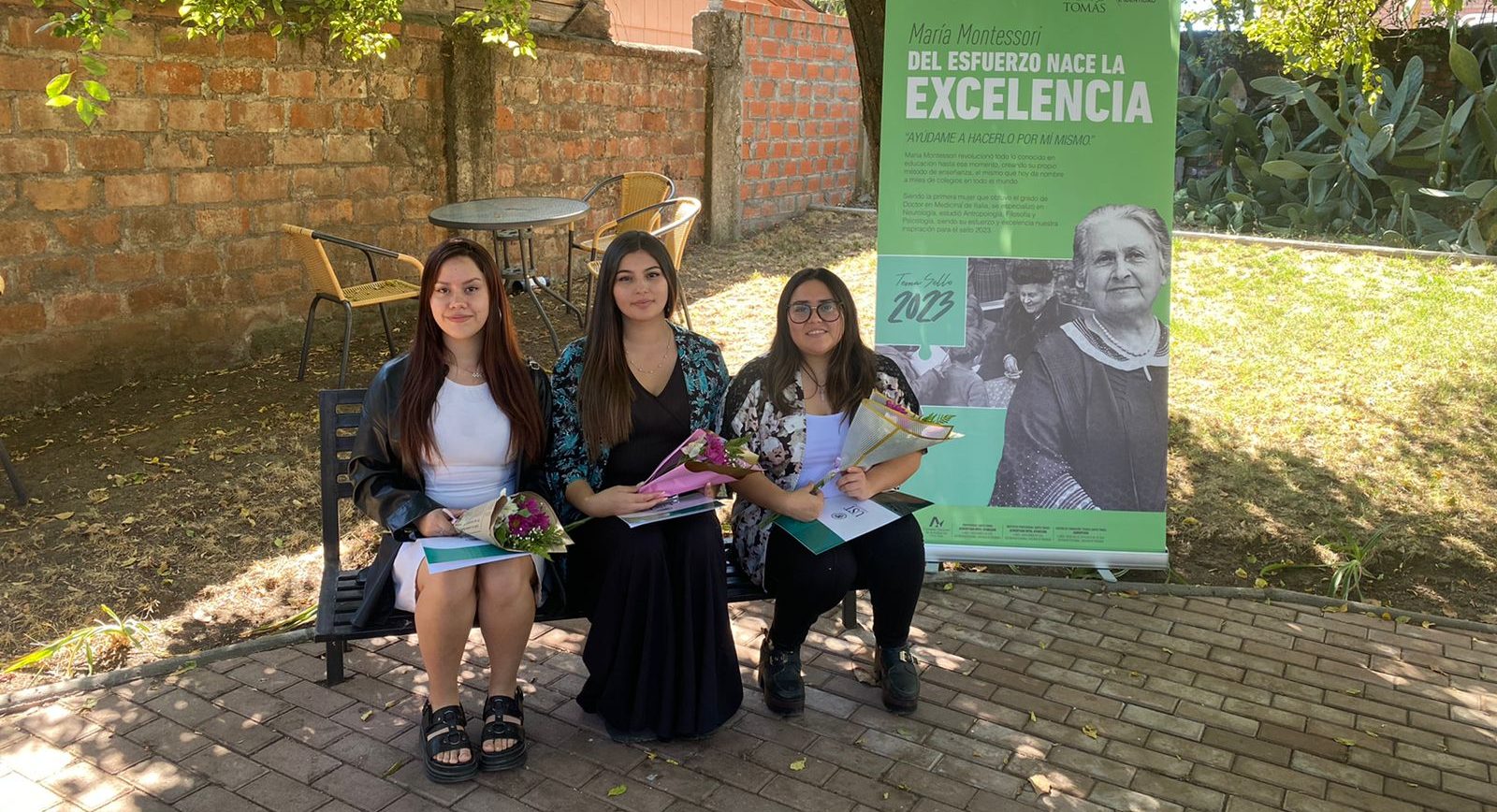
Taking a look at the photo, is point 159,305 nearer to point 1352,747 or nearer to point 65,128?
point 65,128

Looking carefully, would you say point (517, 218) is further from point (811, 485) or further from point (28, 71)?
point (811, 485)

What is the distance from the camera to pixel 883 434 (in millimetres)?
3277

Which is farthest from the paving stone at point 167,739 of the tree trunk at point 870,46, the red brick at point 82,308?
the red brick at point 82,308

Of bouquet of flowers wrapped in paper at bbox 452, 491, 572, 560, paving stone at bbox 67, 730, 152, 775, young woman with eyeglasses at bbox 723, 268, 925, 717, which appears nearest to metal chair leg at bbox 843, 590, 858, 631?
young woman with eyeglasses at bbox 723, 268, 925, 717

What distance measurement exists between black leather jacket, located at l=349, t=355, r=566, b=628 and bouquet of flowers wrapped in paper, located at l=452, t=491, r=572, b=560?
0.64ft

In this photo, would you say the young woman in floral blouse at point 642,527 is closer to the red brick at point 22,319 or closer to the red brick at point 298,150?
the red brick at point 22,319

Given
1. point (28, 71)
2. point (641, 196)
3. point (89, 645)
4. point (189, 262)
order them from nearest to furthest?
point (89, 645) < point (28, 71) < point (189, 262) < point (641, 196)

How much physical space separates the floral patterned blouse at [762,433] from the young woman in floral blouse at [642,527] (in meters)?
0.09

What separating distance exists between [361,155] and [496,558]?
515 cm

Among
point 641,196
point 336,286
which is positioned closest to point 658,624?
point 336,286

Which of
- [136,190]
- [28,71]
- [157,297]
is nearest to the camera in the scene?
[28,71]

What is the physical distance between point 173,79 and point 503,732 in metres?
4.74

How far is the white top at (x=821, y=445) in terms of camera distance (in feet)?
11.5

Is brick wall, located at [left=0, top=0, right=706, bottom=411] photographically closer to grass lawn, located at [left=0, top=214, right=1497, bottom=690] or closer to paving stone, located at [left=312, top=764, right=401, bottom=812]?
A: grass lawn, located at [left=0, top=214, right=1497, bottom=690]
